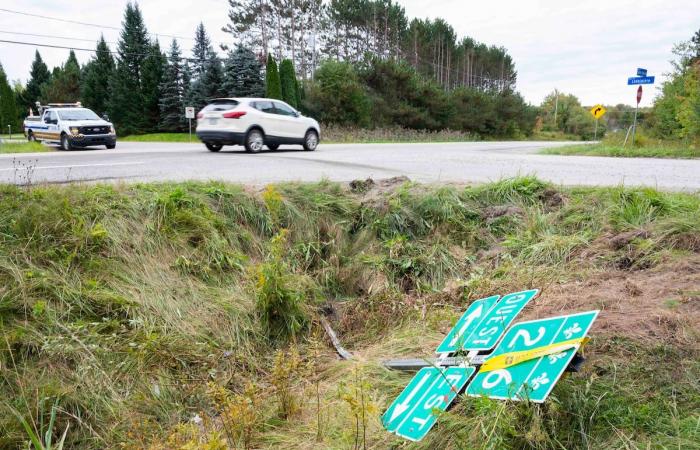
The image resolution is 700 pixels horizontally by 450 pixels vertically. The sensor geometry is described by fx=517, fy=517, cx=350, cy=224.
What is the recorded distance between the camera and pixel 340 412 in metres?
2.90

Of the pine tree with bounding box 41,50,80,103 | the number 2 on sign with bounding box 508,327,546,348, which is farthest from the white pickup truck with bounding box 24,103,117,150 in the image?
the pine tree with bounding box 41,50,80,103

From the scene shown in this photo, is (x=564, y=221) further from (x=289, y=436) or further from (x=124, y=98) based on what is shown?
(x=124, y=98)

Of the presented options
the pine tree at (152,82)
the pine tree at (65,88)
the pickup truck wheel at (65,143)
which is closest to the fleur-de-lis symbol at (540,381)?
the pickup truck wheel at (65,143)

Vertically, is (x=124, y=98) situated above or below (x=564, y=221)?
above

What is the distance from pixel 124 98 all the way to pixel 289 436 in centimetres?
3827

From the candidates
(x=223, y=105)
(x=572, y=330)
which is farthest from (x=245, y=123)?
(x=572, y=330)

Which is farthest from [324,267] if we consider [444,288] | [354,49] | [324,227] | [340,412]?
[354,49]

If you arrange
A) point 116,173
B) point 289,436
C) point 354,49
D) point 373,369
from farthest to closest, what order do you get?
point 354,49 → point 116,173 → point 373,369 → point 289,436

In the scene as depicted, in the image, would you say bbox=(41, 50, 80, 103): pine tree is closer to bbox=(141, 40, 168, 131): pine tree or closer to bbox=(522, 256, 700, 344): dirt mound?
bbox=(141, 40, 168, 131): pine tree

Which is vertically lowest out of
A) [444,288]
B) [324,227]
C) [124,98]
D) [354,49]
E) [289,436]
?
[289,436]

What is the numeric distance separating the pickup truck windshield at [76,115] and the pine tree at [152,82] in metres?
19.2

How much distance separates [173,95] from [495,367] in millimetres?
35380

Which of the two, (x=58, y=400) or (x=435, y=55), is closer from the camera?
(x=58, y=400)

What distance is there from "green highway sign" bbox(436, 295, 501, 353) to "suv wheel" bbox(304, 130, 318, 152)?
1154cm
